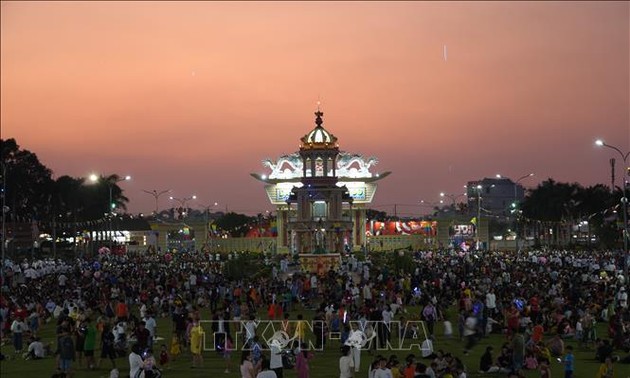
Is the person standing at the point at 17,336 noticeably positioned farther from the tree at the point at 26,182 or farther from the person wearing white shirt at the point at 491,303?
the tree at the point at 26,182

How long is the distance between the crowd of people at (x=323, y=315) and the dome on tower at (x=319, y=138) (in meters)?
56.3

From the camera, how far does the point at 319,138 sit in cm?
12012

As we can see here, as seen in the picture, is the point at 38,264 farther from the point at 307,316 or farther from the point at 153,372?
the point at 153,372

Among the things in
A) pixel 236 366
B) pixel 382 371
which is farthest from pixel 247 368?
pixel 236 366

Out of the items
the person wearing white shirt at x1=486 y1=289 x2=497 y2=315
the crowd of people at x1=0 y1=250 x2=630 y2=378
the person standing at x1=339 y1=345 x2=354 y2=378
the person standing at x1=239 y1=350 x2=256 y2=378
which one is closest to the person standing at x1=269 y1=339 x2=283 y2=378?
the crowd of people at x1=0 y1=250 x2=630 y2=378

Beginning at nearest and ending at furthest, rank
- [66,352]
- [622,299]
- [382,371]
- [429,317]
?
[382,371] → [66,352] → [429,317] → [622,299]

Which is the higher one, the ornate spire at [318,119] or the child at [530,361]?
the ornate spire at [318,119]

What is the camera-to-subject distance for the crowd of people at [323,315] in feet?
77.9

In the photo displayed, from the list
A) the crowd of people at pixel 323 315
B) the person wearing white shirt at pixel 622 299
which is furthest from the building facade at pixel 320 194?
the person wearing white shirt at pixel 622 299

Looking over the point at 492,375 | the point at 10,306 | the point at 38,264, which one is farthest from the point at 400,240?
the point at 492,375

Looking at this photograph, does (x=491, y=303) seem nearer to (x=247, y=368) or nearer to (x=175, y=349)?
(x=175, y=349)

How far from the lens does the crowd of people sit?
77.9 feet

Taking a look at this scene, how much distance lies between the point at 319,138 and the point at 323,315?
90159 mm

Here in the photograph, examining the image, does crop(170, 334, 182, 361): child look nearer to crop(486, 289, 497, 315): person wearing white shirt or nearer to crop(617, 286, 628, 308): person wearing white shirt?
crop(486, 289, 497, 315): person wearing white shirt
